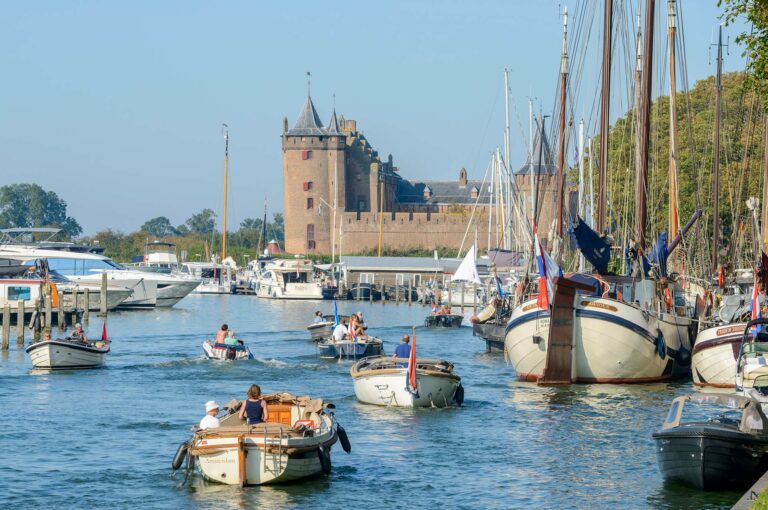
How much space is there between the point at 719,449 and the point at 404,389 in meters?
12.8

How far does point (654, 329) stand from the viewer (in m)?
38.6

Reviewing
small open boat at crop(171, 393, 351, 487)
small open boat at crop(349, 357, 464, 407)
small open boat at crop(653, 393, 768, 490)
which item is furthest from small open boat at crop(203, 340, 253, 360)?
small open boat at crop(653, 393, 768, 490)

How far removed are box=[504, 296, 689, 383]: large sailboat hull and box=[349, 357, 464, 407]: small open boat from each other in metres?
4.85

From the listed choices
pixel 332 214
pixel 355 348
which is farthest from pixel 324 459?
pixel 332 214

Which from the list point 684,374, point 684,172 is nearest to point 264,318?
point 684,172

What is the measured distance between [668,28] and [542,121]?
32980 millimetres

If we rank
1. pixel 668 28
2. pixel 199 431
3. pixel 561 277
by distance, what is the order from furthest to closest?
pixel 668 28 < pixel 561 277 < pixel 199 431

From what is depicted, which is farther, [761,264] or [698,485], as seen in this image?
[761,264]

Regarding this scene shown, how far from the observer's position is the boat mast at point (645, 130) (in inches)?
1644

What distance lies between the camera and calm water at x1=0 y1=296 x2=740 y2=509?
24203 millimetres

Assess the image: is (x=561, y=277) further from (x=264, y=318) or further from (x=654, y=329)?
(x=264, y=318)

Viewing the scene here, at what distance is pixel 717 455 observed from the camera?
22.2 m

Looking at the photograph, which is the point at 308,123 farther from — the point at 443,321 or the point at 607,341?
the point at 607,341

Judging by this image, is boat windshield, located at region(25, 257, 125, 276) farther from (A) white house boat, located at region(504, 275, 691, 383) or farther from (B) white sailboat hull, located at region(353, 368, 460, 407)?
(B) white sailboat hull, located at region(353, 368, 460, 407)
